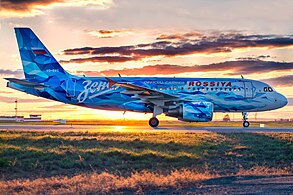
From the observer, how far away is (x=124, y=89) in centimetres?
3753

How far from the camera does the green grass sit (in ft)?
63.1

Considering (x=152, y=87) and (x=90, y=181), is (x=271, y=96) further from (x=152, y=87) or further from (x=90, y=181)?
(x=90, y=181)

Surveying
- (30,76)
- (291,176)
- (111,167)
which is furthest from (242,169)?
(30,76)

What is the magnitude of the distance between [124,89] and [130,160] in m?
16.9

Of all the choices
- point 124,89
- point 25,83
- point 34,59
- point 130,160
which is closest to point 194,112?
point 124,89

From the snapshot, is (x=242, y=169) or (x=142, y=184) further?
(x=242, y=169)

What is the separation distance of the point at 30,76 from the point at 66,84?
3.38m

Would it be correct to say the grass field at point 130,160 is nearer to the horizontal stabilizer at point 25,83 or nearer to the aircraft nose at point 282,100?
the horizontal stabilizer at point 25,83

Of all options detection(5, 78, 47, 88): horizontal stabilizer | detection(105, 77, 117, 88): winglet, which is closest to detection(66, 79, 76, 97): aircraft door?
detection(5, 78, 47, 88): horizontal stabilizer

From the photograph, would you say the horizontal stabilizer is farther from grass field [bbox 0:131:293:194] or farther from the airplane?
grass field [bbox 0:131:293:194]

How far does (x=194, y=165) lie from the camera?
65.5ft

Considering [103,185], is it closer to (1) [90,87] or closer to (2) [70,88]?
(1) [90,87]

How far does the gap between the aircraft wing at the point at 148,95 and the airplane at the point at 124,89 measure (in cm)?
12

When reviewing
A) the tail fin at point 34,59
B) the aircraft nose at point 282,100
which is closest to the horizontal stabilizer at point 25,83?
the tail fin at point 34,59
